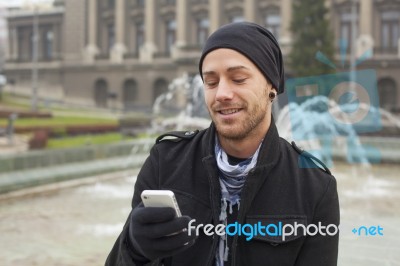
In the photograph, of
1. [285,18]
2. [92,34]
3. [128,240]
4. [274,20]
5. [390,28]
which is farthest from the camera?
[92,34]

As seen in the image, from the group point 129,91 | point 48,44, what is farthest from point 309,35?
point 48,44

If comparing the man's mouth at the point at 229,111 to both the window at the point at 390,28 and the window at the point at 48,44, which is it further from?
the window at the point at 48,44

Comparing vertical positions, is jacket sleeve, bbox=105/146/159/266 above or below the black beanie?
below

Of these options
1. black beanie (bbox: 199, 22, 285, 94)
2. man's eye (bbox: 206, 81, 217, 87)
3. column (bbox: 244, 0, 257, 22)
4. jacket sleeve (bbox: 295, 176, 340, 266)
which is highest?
column (bbox: 244, 0, 257, 22)

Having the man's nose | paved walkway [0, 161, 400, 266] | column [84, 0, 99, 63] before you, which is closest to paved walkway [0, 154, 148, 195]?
paved walkway [0, 161, 400, 266]

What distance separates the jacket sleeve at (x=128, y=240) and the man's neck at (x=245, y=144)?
32 cm

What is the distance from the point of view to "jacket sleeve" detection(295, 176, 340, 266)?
218 centimetres

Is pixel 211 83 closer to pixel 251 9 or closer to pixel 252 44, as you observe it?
pixel 252 44

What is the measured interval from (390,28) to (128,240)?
45.4 meters

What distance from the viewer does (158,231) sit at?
190cm

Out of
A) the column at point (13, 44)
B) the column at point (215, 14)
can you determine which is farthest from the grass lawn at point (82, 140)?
the column at point (13, 44)

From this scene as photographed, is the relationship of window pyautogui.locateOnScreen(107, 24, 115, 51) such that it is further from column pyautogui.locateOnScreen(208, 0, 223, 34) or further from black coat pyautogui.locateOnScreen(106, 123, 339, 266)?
black coat pyautogui.locateOnScreen(106, 123, 339, 266)

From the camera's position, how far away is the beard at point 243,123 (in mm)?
2152

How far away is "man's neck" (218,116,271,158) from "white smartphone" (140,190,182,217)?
1.42 feet
